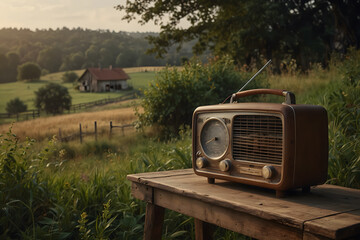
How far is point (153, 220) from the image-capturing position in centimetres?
236

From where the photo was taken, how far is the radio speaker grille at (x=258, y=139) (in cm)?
175

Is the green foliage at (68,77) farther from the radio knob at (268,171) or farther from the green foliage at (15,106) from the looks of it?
the radio knob at (268,171)

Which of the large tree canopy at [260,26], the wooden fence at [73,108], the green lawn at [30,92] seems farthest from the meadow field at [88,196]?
the green lawn at [30,92]

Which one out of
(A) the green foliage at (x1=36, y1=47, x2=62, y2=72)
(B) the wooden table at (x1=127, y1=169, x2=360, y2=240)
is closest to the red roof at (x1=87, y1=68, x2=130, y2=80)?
(A) the green foliage at (x1=36, y1=47, x2=62, y2=72)

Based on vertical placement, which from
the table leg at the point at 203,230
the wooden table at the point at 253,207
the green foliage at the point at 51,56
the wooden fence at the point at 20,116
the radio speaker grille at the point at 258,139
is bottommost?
the wooden fence at the point at 20,116

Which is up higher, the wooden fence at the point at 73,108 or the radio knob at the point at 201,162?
the radio knob at the point at 201,162

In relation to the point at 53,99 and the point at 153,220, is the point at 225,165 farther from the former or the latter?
the point at 53,99

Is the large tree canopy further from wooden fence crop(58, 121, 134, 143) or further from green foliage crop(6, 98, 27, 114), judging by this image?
green foliage crop(6, 98, 27, 114)

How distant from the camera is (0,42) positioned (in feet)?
63.6

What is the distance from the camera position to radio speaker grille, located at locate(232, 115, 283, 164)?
1.75 m

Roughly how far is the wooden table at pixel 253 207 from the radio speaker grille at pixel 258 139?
0.59ft

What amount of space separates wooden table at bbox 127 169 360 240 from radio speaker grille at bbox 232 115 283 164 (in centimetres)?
18

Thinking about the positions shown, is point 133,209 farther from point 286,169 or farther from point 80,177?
point 286,169

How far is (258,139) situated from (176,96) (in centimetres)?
625
